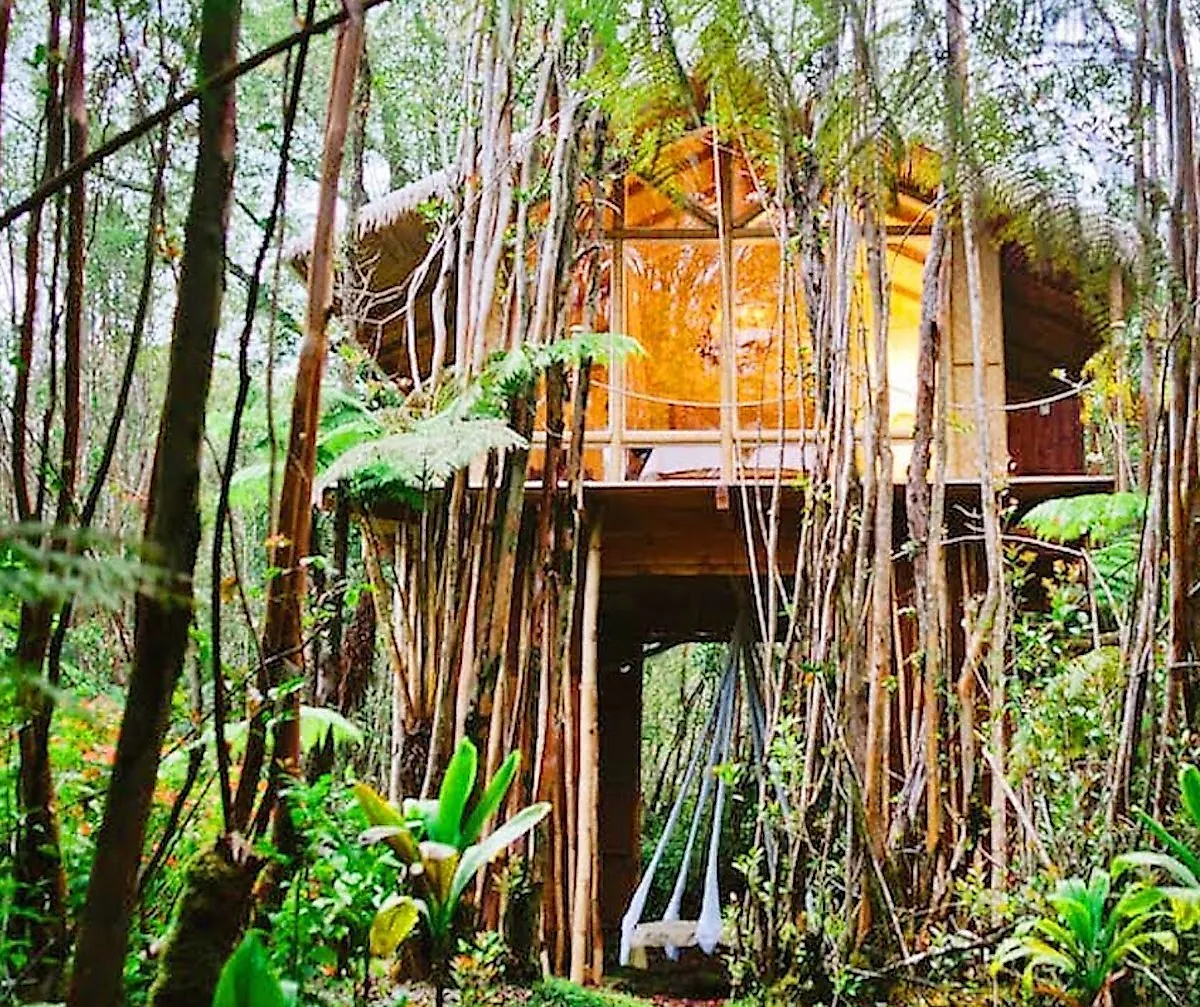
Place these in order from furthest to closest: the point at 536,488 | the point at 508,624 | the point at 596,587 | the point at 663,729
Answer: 1. the point at 663,729
2. the point at 596,587
3. the point at 536,488
4. the point at 508,624

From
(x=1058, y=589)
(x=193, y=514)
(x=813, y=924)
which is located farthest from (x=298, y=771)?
(x=1058, y=589)

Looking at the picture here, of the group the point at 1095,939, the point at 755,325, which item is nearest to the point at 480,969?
the point at 1095,939

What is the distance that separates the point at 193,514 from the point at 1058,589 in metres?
3.13

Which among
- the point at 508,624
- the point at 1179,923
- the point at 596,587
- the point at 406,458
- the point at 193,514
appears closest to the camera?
the point at 193,514

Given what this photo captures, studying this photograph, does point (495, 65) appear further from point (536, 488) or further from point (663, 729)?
point (663, 729)

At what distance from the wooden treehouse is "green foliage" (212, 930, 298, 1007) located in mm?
3284

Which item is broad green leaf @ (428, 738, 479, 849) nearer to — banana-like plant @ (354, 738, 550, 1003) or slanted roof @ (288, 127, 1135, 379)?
banana-like plant @ (354, 738, 550, 1003)

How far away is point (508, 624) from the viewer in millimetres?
3953

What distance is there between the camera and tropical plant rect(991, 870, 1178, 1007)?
2.46 meters

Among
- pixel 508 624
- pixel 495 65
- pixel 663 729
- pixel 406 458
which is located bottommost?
pixel 663 729

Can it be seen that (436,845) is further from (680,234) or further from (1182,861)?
(680,234)

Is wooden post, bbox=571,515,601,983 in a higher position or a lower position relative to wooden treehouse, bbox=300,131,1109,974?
lower

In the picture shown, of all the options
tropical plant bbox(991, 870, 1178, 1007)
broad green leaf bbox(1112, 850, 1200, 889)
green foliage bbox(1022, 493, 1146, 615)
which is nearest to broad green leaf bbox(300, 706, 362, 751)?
tropical plant bbox(991, 870, 1178, 1007)

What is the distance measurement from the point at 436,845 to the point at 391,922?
0.72 feet
